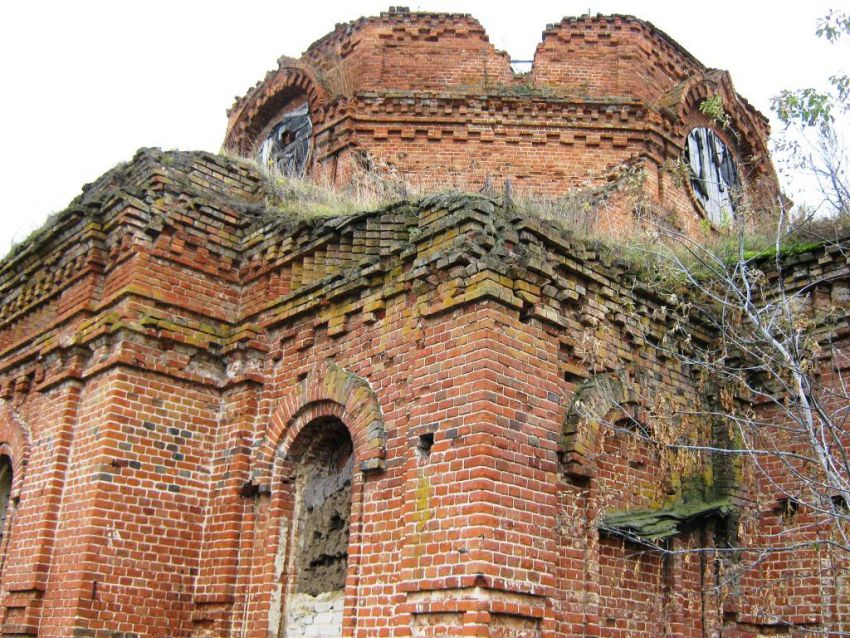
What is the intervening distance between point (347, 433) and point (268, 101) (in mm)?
9041

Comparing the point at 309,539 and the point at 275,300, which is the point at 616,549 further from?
the point at 275,300

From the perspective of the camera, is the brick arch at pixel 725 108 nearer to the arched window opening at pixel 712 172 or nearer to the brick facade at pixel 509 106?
the brick facade at pixel 509 106

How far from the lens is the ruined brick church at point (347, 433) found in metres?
6.22

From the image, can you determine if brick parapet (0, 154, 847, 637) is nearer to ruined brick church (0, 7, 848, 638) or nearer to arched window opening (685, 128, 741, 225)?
ruined brick church (0, 7, 848, 638)

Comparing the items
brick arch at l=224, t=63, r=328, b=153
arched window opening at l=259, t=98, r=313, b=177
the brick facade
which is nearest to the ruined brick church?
the brick facade

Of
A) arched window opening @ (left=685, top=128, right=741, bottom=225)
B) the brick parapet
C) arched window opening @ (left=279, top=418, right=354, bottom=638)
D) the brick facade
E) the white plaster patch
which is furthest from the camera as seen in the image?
arched window opening @ (left=685, top=128, right=741, bottom=225)

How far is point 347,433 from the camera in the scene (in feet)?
25.7

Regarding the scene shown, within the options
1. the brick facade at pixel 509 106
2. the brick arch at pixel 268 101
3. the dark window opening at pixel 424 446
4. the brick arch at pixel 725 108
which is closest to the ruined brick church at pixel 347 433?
the dark window opening at pixel 424 446

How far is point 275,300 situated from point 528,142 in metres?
5.87

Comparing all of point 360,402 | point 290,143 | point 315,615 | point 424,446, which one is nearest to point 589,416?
point 424,446

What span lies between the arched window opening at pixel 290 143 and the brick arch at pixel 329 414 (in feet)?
20.8

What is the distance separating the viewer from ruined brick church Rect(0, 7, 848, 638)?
6.22 metres

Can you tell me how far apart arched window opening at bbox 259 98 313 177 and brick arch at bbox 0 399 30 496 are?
588 cm

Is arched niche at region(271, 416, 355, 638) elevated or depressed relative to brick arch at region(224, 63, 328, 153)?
depressed
